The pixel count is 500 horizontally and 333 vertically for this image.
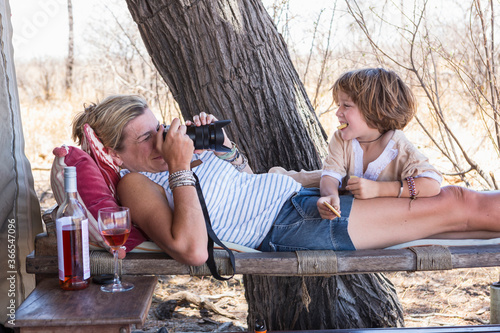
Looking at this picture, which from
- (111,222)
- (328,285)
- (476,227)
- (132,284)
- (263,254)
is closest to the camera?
(111,222)

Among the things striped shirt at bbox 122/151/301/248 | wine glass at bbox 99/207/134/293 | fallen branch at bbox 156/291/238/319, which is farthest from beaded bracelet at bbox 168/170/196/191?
fallen branch at bbox 156/291/238/319

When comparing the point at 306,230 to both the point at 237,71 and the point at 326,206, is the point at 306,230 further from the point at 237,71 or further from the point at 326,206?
the point at 237,71

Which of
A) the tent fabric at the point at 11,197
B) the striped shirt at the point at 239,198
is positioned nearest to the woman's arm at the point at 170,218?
the striped shirt at the point at 239,198

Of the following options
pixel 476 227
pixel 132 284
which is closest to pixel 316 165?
pixel 476 227

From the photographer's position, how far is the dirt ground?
10.2 feet

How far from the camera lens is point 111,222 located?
156 cm

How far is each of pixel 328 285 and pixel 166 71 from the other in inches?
56.1

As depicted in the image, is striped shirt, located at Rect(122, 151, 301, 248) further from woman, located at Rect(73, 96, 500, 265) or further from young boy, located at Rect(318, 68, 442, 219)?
young boy, located at Rect(318, 68, 442, 219)

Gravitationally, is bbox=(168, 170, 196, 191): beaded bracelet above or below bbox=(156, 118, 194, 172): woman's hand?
below

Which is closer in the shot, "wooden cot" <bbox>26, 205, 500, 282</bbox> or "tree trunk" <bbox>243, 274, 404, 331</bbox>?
"wooden cot" <bbox>26, 205, 500, 282</bbox>

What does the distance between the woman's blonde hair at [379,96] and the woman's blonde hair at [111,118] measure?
0.89 metres

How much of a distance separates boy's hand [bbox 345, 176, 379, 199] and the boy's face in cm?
24

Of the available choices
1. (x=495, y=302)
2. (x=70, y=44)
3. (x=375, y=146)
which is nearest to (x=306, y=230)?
(x=375, y=146)

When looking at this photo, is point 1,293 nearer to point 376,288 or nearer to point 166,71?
point 166,71
